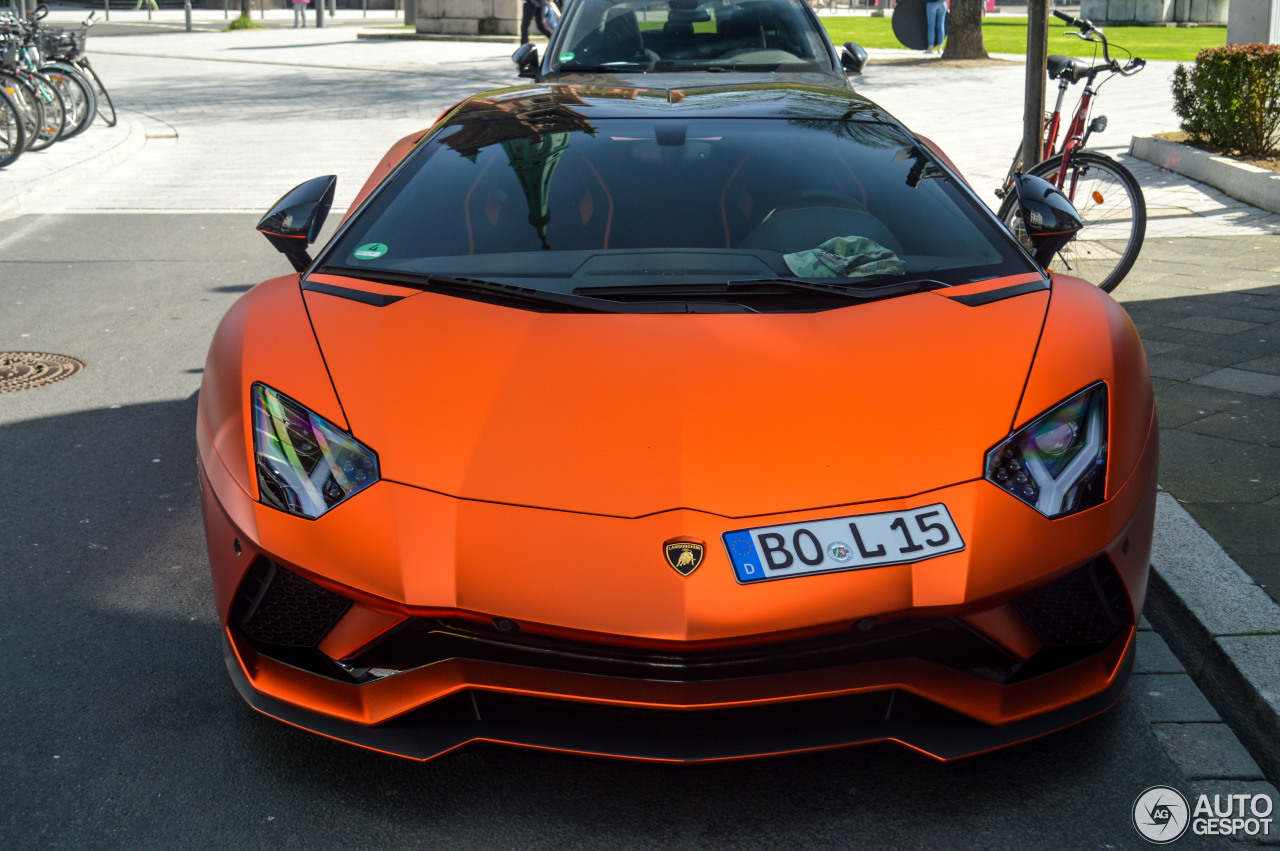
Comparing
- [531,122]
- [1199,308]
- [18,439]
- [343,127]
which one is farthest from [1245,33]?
[18,439]

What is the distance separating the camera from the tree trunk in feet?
75.3

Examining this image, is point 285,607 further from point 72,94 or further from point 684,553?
point 72,94

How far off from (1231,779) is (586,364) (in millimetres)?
1588

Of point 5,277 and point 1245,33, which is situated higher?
point 1245,33

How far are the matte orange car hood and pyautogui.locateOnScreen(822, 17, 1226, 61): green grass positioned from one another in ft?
67.4

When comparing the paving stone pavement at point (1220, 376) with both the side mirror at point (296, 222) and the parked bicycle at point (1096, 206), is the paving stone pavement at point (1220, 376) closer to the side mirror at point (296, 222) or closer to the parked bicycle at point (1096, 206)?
the parked bicycle at point (1096, 206)

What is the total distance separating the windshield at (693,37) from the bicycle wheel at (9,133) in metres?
6.19

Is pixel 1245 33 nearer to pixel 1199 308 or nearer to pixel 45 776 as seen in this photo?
pixel 1199 308

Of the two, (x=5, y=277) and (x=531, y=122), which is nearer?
(x=531, y=122)

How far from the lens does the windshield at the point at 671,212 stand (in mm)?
3100

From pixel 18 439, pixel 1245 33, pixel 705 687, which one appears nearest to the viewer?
pixel 705 687

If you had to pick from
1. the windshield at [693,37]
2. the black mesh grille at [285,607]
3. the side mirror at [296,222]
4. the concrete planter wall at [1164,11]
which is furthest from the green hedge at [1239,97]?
the concrete planter wall at [1164,11]

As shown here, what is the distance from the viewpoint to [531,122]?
145 inches

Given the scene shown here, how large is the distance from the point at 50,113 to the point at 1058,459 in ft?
41.2
